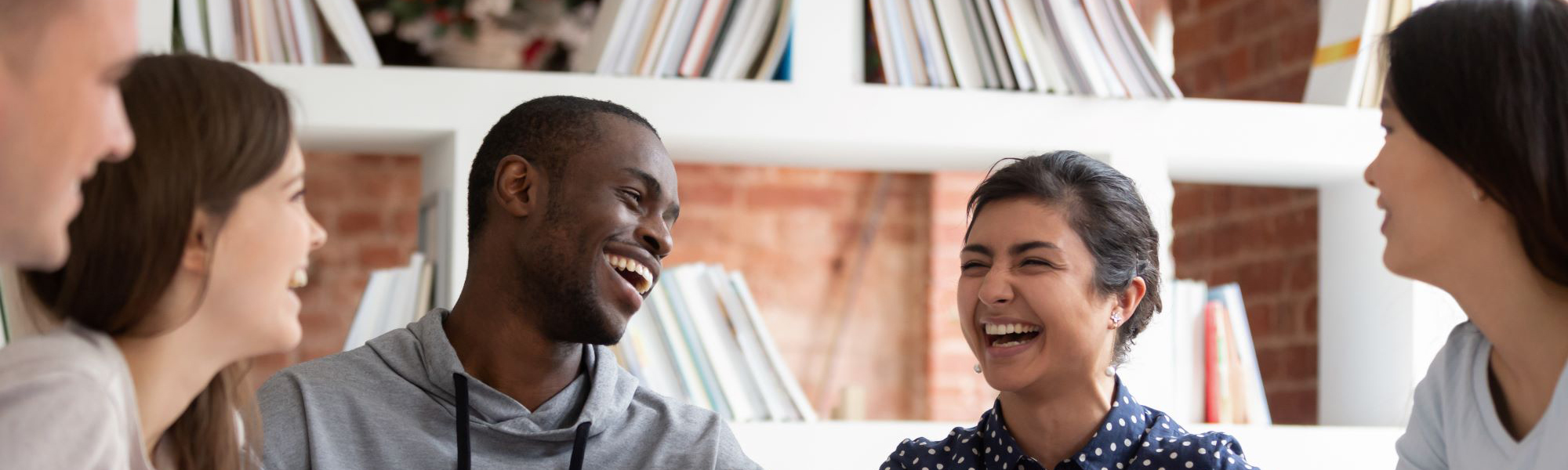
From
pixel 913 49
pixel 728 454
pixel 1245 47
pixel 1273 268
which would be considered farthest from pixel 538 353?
pixel 1245 47

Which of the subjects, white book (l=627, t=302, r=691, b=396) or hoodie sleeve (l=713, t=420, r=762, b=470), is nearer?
hoodie sleeve (l=713, t=420, r=762, b=470)

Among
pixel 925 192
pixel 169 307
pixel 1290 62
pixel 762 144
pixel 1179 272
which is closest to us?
pixel 169 307

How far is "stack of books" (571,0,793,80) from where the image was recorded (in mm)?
2012

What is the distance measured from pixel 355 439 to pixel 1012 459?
29.0 inches

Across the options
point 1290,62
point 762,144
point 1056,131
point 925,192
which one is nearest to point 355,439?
point 762,144

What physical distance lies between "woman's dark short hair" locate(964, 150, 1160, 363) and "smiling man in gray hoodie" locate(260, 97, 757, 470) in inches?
16.7

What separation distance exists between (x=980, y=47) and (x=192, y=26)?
1085 millimetres

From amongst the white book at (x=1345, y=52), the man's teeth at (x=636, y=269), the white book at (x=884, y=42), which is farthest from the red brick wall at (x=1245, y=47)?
the man's teeth at (x=636, y=269)

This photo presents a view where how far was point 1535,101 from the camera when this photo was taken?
1.12 m

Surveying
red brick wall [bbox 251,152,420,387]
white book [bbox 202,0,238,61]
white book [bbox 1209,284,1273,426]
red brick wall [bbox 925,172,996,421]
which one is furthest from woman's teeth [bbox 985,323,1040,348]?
red brick wall [bbox 251,152,420,387]

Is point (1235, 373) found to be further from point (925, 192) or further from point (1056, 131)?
point (925, 192)

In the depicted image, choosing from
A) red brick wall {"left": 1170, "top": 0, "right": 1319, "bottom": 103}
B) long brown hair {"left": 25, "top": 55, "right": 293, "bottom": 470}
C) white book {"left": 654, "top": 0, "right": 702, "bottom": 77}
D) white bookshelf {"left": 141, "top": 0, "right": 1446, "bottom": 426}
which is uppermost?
red brick wall {"left": 1170, "top": 0, "right": 1319, "bottom": 103}

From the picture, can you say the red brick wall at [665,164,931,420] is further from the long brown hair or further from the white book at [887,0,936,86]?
the long brown hair

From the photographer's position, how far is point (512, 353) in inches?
63.1
